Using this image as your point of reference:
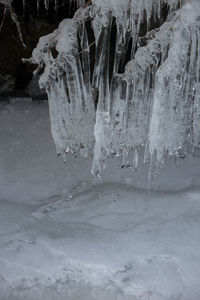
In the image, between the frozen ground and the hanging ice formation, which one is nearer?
the frozen ground

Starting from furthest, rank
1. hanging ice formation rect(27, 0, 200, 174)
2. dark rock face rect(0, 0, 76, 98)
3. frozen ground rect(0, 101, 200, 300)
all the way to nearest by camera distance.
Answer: dark rock face rect(0, 0, 76, 98) < hanging ice formation rect(27, 0, 200, 174) < frozen ground rect(0, 101, 200, 300)

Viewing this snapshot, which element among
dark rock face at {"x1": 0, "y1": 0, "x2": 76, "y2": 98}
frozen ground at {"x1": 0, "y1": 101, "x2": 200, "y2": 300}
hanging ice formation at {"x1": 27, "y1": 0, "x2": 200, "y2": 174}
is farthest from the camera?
A: dark rock face at {"x1": 0, "y1": 0, "x2": 76, "y2": 98}

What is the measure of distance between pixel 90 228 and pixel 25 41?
1.38 metres

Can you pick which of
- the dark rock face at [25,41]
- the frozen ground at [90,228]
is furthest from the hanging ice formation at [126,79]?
the dark rock face at [25,41]

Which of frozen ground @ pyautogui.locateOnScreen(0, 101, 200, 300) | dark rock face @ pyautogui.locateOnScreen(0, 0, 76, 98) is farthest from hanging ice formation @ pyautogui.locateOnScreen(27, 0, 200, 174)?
dark rock face @ pyautogui.locateOnScreen(0, 0, 76, 98)

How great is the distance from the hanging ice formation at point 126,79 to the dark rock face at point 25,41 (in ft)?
2.25

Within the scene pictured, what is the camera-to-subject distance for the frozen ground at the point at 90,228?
1720mm

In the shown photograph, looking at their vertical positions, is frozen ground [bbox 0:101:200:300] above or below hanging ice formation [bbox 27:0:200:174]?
below

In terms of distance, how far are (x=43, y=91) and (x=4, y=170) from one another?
93 cm

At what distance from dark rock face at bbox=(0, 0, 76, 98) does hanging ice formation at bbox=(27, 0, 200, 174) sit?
0.69 metres

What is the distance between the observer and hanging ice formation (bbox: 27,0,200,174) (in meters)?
1.97

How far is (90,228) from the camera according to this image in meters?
2.02

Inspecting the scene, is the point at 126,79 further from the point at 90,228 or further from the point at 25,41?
the point at 25,41

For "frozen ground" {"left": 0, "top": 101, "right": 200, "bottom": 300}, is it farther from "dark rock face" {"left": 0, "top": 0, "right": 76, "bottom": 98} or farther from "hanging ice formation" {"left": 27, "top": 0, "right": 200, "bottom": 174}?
"dark rock face" {"left": 0, "top": 0, "right": 76, "bottom": 98}
